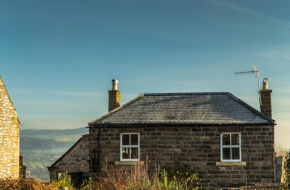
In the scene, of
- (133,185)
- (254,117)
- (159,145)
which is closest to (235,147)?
(254,117)

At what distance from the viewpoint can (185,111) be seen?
23.9 metres

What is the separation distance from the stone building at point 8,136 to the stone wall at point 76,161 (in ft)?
22.9

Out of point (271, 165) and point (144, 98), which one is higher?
point (144, 98)

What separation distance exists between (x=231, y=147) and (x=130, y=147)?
17.2 ft

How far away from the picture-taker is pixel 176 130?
22672 mm

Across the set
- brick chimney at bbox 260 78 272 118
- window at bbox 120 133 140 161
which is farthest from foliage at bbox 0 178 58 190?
brick chimney at bbox 260 78 272 118

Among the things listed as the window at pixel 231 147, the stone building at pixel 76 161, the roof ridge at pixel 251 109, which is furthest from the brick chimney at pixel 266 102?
the stone building at pixel 76 161

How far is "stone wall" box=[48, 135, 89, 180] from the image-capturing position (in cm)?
3073

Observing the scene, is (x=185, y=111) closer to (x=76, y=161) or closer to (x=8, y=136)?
(x=8, y=136)

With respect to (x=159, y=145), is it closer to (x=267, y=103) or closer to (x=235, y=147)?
(x=235, y=147)

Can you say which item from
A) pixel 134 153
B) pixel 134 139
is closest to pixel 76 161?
pixel 134 153

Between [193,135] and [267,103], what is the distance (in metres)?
5.28

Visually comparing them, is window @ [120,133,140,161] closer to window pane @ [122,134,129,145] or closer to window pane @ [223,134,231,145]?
window pane @ [122,134,129,145]

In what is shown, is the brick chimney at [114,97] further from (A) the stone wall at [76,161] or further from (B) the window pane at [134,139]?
(A) the stone wall at [76,161]
